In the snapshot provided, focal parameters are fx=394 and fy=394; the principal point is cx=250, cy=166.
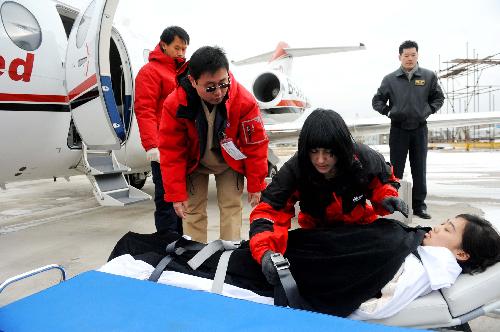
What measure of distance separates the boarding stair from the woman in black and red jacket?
2496mm

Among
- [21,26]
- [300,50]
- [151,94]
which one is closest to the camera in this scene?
[151,94]

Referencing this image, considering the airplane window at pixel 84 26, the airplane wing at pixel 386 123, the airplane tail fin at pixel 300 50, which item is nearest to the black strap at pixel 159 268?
the airplane window at pixel 84 26

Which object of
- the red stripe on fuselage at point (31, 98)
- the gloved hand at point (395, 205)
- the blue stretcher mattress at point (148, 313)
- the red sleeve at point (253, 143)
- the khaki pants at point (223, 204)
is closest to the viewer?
the blue stretcher mattress at point (148, 313)

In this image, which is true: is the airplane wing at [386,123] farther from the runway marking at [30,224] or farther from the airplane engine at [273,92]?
the runway marking at [30,224]

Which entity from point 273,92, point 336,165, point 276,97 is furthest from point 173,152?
point 273,92

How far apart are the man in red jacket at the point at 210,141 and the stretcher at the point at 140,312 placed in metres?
1.23

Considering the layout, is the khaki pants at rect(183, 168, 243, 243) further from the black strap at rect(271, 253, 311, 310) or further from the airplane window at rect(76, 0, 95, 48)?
the airplane window at rect(76, 0, 95, 48)

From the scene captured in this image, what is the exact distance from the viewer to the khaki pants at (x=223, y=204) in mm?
2867

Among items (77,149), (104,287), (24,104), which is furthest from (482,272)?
(77,149)

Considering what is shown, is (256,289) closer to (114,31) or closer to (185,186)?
(185,186)

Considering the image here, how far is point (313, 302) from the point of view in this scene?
1.67 metres

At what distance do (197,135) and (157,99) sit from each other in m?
0.96

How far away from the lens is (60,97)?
4.23 meters

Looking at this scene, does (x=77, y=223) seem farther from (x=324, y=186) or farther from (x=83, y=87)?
(x=324, y=186)
